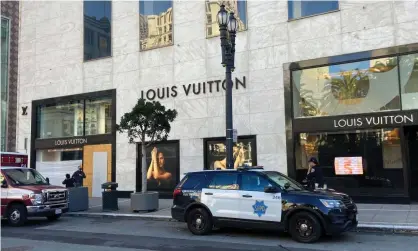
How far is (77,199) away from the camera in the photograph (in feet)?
51.1

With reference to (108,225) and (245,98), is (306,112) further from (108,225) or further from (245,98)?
(108,225)

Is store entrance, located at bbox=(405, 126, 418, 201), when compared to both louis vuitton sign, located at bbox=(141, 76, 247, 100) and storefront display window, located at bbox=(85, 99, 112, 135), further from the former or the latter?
storefront display window, located at bbox=(85, 99, 112, 135)

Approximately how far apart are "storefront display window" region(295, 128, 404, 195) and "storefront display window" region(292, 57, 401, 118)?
0.91 meters

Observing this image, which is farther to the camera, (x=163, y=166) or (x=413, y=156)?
(x=163, y=166)

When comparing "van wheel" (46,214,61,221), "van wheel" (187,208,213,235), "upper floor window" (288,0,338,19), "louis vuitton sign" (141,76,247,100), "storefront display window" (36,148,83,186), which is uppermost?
"upper floor window" (288,0,338,19)

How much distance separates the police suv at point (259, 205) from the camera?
9125 mm

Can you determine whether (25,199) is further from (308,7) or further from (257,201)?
(308,7)

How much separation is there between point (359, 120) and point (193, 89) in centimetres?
710

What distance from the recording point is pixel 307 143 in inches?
643

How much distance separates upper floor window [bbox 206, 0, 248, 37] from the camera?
17.8 m

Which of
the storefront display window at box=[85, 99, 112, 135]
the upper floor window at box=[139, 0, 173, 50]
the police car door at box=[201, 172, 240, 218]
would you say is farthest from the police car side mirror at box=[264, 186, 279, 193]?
the storefront display window at box=[85, 99, 112, 135]

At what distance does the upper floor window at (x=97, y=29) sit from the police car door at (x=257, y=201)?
1357 centimetres

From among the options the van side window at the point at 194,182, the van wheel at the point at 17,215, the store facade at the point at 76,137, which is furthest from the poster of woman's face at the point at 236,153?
the van wheel at the point at 17,215

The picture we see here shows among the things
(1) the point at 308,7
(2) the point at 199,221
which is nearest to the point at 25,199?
(2) the point at 199,221
